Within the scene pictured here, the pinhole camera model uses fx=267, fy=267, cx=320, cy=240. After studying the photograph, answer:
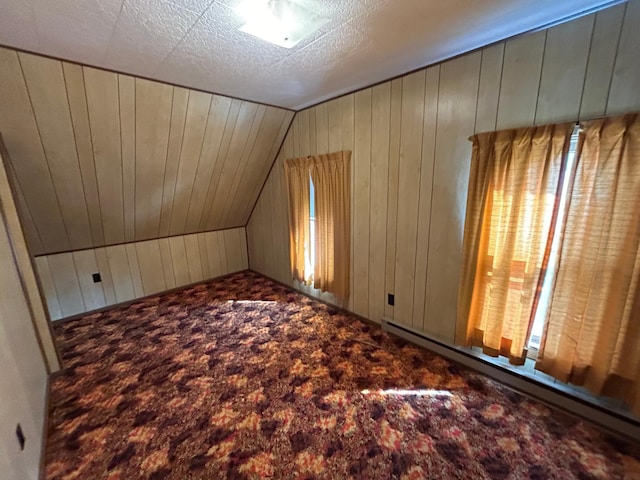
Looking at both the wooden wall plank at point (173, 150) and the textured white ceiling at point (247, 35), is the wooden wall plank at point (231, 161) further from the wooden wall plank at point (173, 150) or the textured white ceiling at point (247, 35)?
the textured white ceiling at point (247, 35)

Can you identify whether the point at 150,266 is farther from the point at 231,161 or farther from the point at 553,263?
the point at 553,263

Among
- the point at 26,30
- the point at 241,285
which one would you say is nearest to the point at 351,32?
the point at 26,30

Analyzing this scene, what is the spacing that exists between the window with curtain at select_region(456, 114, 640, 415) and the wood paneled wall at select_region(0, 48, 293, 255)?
230 centimetres

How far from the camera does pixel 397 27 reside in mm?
1471

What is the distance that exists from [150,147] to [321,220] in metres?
1.76

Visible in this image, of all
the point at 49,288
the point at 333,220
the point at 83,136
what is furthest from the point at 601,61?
the point at 49,288

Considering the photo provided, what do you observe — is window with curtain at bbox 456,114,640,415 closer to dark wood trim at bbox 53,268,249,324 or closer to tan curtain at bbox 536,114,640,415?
tan curtain at bbox 536,114,640,415

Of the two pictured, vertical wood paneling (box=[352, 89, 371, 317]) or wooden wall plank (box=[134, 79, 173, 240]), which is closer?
wooden wall plank (box=[134, 79, 173, 240])

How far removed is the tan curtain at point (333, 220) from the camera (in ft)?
8.68

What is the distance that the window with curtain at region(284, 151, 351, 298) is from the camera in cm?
268

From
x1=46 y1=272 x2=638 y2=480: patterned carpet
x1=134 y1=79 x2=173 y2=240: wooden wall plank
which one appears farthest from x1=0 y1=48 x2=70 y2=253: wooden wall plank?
x1=46 y1=272 x2=638 y2=480: patterned carpet

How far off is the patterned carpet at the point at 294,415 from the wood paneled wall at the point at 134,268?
1.89ft

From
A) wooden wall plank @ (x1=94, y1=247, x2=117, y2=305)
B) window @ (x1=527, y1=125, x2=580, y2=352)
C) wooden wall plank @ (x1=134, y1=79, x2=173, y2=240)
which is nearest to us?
window @ (x1=527, y1=125, x2=580, y2=352)

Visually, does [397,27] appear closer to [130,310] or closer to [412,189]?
[412,189]
